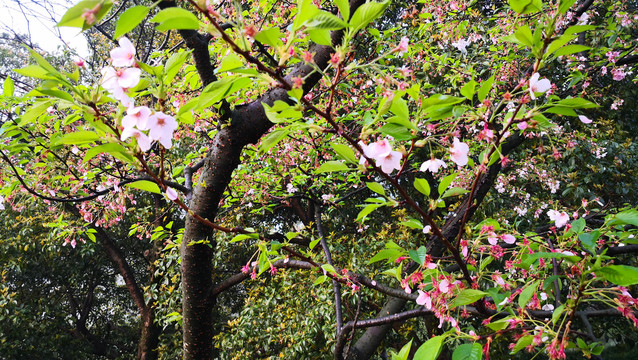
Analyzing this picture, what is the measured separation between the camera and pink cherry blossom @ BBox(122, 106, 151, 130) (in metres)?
0.53

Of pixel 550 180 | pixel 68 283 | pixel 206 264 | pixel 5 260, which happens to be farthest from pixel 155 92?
pixel 68 283

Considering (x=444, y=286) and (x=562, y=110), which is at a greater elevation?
(x=562, y=110)

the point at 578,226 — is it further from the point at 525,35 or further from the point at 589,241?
the point at 525,35

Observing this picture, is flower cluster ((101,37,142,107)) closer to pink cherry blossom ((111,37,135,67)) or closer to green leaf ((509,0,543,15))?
pink cherry blossom ((111,37,135,67))

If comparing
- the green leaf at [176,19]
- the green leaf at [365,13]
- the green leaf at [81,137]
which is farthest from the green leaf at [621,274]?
the green leaf at [81,137]

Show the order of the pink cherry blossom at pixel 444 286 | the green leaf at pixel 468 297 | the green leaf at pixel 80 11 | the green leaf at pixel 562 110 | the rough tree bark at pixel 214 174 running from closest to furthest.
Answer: the green leaf at pixel 80 11 → the green leaf at pixel 562 110 → the green leaf at pixel 468 297 → the pink cherry blossom at pixel 444 286 → the rough tree bark at pixel 214 174

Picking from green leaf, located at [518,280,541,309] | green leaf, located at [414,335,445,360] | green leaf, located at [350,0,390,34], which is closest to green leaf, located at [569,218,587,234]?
green leaf, located at [518,280,541,309]

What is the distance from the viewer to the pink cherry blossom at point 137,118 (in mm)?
529

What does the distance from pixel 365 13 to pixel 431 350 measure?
55cm

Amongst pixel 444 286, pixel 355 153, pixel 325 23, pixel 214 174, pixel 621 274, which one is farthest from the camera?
pixel 214 174

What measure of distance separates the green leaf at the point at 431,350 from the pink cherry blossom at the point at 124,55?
2.15 ft

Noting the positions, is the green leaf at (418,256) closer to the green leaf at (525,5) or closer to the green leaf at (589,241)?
the green leaf at (589,241)

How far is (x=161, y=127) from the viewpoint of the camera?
573 mm

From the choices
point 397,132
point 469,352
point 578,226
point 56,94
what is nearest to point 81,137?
point 56,94
